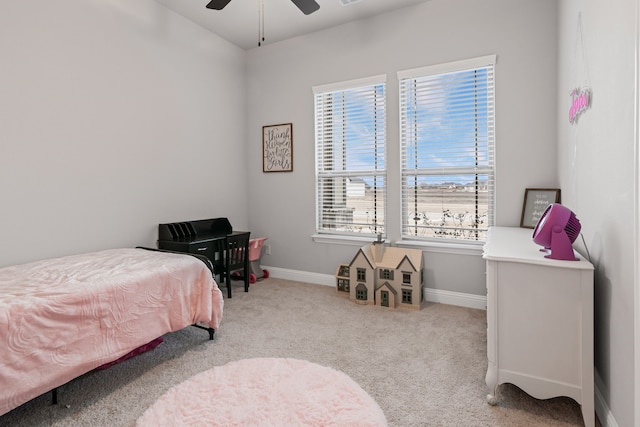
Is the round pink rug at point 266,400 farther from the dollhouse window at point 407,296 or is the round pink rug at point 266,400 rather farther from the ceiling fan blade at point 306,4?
the ceiling fan blade at point 306,4

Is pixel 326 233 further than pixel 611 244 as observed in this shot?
Yes

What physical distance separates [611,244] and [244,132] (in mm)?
3870

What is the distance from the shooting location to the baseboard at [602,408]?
57.1 inches

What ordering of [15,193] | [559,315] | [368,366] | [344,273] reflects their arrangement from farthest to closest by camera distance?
[344,273], [15,193], [368,366], [559,315]

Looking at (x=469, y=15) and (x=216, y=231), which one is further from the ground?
(x=469, y=15)

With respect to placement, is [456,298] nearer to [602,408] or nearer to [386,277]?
[386,277]

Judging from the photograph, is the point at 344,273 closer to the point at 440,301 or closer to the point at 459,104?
the point at 440,301

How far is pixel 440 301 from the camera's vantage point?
10.7ft

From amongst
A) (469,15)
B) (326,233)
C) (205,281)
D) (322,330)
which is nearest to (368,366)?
(322,330)

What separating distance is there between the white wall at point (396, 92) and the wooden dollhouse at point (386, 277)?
0.91 feet

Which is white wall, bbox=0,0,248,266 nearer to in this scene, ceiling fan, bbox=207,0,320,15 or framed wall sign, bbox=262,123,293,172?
framed wall sign, bbox=262,123,293,172

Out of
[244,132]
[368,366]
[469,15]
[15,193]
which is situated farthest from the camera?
[244,132]

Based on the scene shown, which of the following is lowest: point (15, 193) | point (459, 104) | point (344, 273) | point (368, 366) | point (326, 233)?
point (368, 366)

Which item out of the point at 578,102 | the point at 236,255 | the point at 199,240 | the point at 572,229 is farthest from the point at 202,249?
the point at 578,102
